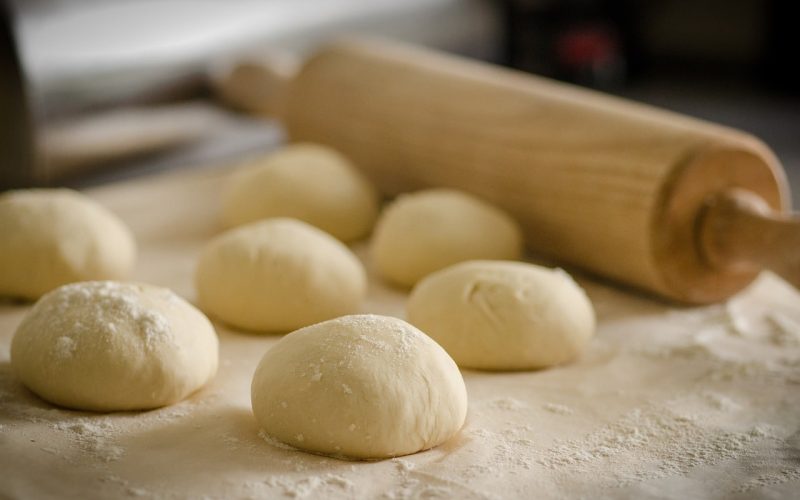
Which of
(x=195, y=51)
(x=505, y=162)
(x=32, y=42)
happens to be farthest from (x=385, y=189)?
(x=32, y=42)

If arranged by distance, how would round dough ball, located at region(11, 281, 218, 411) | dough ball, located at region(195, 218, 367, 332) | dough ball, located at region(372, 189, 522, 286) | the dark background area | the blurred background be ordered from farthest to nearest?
the dark background area → the blurred background → dough ball, located at region(372, 189, 522, 286) → dough ball, located at region(195, 218, 367, 332) → round dough ball, located at region(11, 281, 218, 411)

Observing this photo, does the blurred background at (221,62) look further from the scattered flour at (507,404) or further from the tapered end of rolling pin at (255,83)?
the scattered flour at (507,404)

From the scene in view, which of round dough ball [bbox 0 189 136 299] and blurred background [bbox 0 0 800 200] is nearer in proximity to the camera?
round dough ball [bbox 0 189 136 299]

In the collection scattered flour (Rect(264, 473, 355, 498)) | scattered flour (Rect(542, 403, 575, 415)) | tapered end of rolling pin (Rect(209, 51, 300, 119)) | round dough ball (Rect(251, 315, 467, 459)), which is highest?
tapered end of rolling pin (Rect(209, 51, 300, 119))

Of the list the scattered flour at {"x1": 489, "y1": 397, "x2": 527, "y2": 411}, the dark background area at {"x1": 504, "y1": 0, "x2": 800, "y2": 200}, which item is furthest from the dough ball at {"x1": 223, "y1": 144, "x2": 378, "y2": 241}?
the dark background area at {"x1": 504, "y1": 0, "x2": 800, "y2": 200}

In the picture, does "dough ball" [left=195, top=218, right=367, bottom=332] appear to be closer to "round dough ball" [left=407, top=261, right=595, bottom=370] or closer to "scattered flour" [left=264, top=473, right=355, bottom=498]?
"round dough ball" [left=407, top=261, right=595, bottom=370]

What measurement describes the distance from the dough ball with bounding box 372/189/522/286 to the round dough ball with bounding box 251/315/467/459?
25.0 inches

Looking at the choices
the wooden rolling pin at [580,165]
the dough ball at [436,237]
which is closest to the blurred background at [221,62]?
the wooden rolling pin at [580,165]

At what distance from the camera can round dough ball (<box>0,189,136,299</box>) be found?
1979mm

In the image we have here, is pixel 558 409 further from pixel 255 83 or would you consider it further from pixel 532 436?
pixel 255 83

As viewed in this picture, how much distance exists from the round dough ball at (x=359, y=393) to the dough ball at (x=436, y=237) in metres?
0.64

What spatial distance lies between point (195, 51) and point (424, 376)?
176 centimetres

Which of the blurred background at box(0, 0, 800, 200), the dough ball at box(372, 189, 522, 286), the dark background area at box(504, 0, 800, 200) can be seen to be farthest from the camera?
the dark background area at box(504, 0, 800, 200)

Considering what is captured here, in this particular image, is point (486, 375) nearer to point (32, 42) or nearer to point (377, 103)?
Answer: point (377, 103)
